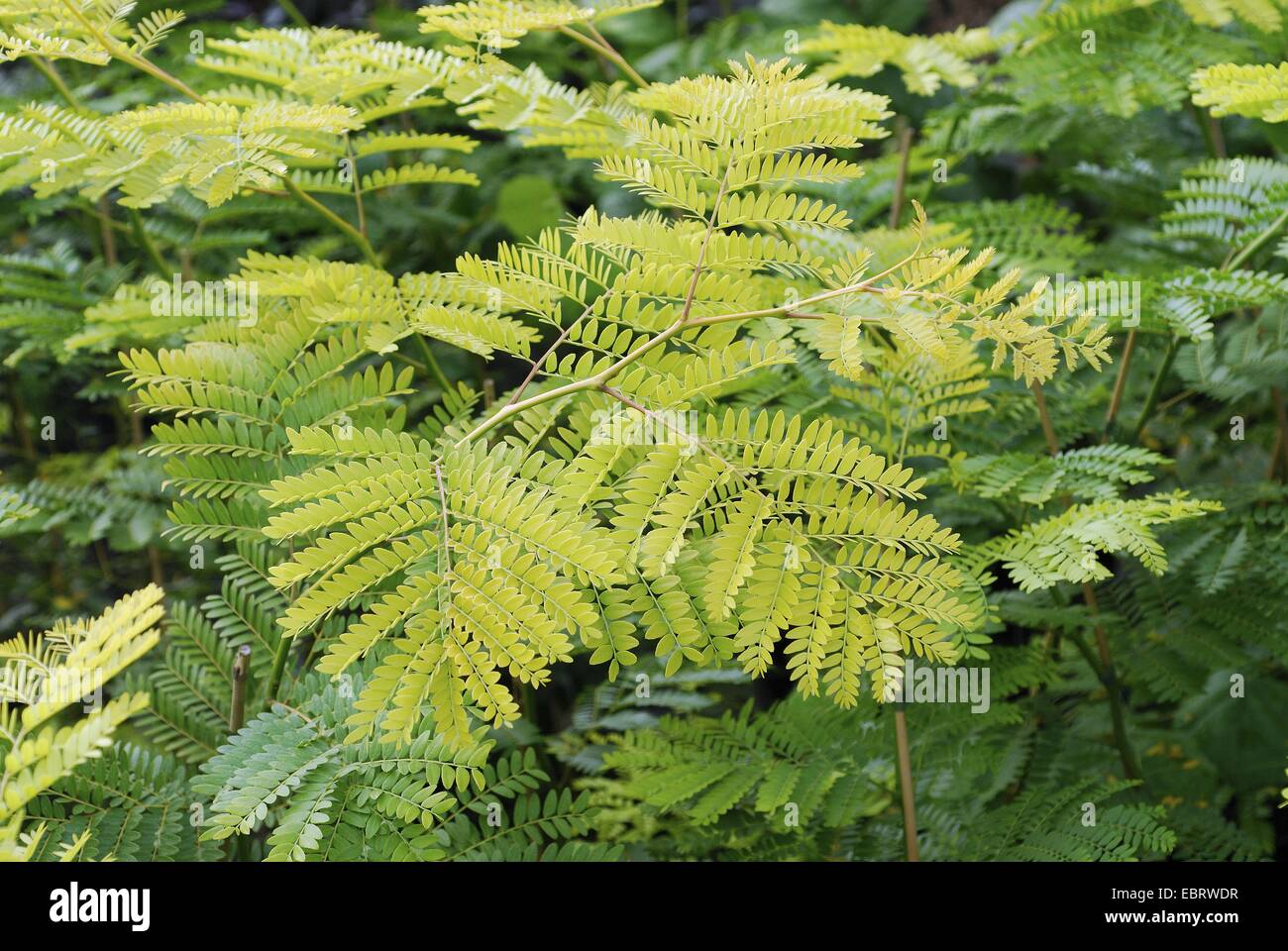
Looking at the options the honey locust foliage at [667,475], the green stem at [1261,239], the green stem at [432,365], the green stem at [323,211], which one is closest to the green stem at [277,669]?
the honey locust foliage at [667,475]

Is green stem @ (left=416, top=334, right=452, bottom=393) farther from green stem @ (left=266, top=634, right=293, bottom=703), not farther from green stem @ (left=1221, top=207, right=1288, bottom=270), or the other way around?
green stem @ (left=1221, top=207, right=1288, bottom=270)

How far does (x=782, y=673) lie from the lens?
2.71m

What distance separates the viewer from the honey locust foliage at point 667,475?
1134 millimetres

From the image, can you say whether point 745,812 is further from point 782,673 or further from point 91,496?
point 91,496

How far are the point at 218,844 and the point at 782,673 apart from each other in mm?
1593

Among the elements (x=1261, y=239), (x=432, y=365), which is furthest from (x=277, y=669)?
(x=1261, y=239)

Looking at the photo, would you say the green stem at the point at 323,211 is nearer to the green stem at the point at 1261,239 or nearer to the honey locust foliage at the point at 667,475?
the honey locust foliage at the point at 667,475

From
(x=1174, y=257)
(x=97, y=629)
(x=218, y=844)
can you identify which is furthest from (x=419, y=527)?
(x=1174, y=257)

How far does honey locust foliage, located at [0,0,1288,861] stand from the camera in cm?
113

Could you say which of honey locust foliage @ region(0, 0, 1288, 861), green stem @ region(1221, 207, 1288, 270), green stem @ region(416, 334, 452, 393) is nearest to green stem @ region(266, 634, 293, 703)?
honey locust foliage @ region(0, 0, 1288, 861)

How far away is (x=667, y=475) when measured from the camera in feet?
3.83

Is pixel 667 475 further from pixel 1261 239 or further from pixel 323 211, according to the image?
pixel 1261 239

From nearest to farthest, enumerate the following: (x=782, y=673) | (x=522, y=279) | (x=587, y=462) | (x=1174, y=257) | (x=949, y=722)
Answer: (x=587, y=462) → (x=522, y=279) → (x=949, y=722) → (x=1174, y=257) → (x=782, y=673)

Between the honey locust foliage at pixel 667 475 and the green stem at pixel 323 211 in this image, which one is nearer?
the honey locust foliage at pixel 667 475
